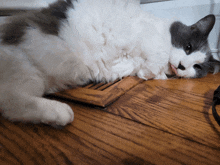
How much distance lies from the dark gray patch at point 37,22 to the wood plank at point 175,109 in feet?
1.61

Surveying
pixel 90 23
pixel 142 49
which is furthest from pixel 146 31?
pixel 90 23

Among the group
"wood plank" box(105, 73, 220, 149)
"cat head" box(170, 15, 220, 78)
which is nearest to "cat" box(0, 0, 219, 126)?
"cat head" box(170, 15, 220, 78)

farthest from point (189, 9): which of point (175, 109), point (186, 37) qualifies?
point (175, 109)

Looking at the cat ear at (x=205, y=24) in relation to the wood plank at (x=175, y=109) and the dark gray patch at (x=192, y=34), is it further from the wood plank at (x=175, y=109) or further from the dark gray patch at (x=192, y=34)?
the wood plank at (x=175, y=109)

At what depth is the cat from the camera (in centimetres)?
56

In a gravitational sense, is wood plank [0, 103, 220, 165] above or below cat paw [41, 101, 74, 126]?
below

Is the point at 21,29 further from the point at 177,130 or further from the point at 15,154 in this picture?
the point at 177,130

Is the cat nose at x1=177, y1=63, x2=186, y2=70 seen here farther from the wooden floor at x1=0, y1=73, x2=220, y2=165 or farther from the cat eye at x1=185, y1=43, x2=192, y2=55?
the wooden floor at x1=0, y1=73, x2=220, y2=165

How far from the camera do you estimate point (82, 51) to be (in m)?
0.79

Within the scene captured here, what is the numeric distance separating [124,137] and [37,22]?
0.65m

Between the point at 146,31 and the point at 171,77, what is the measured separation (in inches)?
16.6

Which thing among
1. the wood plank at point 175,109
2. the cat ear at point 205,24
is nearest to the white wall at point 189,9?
the cat ear at point 205,24

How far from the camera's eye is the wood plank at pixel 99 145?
394 millimetres

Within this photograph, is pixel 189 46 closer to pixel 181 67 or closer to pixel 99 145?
pixel 181 67
